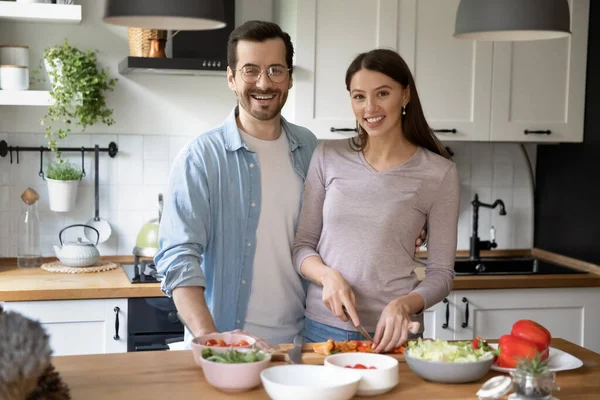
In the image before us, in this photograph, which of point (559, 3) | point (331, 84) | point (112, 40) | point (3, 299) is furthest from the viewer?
point (112, 40)

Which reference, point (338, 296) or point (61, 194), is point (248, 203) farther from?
point (61, 194)

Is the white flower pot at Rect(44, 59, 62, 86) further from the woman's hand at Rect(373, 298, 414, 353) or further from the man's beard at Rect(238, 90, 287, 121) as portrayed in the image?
the woman's hand at Rect(373, 298, 414, 353)

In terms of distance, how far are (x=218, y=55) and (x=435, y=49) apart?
36.9 inches

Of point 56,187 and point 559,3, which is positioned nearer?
point 559,3

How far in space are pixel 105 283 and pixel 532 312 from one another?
1.81 metres

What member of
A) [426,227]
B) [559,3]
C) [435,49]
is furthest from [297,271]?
[435,49]

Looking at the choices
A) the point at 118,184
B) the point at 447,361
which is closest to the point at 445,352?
the point at 447,361

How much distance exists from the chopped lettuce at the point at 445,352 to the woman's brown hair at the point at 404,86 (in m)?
0.67

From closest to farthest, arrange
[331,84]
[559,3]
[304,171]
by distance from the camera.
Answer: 1. [559,3]
2. [304,171]
3. [331,84]

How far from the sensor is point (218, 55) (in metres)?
3.64

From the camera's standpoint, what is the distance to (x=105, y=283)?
3334mm

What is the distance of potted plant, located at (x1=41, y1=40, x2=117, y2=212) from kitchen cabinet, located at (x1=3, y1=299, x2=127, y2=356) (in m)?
0.63

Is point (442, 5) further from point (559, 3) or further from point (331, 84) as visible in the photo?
point (559, 3)

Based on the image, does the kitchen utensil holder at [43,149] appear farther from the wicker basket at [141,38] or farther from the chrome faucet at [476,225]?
the chrome faucet at [476,225]
